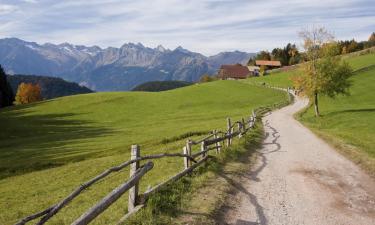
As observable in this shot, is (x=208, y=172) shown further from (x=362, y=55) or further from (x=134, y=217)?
(x=362, y=55)

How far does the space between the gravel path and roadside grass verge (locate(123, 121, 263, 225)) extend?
1.73 ft

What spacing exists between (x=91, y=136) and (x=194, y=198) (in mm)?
45066

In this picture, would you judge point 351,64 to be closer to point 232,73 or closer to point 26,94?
point 232,73

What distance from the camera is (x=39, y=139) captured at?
190 ft

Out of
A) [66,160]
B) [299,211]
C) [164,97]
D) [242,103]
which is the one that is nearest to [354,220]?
[299,211]

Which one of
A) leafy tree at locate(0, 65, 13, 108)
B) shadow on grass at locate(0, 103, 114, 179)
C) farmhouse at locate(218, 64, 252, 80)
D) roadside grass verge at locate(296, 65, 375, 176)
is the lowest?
shadow on grass at locate(0, 103, 114, 179)

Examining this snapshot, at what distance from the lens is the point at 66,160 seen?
3962cm

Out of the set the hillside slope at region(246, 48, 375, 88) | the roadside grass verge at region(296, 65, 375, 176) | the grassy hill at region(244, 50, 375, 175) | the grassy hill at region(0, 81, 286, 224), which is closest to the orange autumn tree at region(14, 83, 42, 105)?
the grassy hill at region(0, 81, 286, 224)

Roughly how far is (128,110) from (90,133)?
26693 mm

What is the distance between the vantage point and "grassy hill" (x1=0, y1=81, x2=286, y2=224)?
24.2m

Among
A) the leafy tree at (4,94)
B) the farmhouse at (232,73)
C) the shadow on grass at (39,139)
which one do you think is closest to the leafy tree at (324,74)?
the shadow on grass at (39,139)

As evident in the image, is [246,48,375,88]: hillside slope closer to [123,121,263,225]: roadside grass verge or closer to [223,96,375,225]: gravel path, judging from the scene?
[223,96,375,225]: gravel path

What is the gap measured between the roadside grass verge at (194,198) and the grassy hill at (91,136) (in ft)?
3.96

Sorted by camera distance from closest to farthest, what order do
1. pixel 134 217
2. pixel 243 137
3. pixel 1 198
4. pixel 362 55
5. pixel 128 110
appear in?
1. pixel 134 217
2. pixel 1 198
3. pixel 243 137
4. pixel 128 110
5. pixel 362 55
